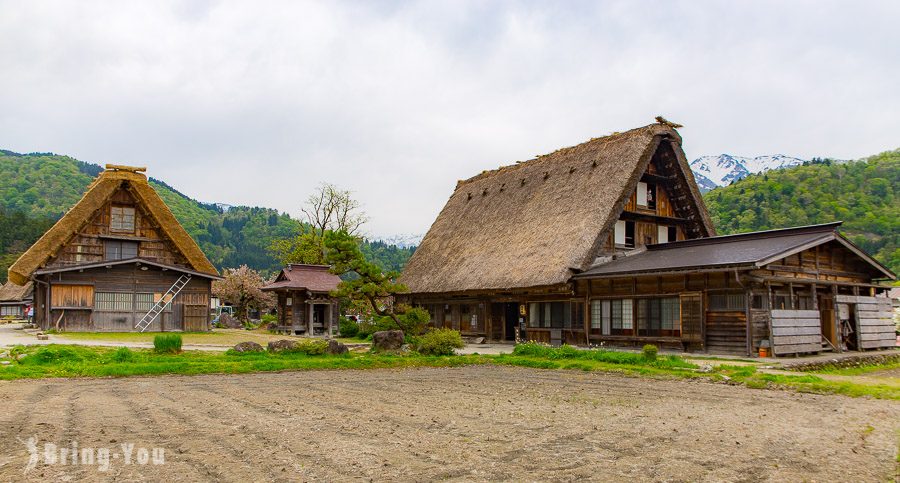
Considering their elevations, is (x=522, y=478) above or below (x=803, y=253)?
below

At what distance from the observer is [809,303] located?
22016mm

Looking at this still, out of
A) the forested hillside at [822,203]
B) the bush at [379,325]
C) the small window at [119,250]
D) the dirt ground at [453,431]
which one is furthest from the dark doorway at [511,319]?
the forested hillside at [822,203]

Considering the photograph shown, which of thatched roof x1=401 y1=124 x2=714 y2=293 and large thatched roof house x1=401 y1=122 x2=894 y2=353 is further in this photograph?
thatched roof x1=401 y1=124 x2=714 y2=293

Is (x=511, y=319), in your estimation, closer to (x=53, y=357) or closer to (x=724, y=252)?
(x=724, y=252)

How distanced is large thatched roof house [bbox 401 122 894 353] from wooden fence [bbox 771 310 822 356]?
0.10m

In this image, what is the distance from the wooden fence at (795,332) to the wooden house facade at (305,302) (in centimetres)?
2225

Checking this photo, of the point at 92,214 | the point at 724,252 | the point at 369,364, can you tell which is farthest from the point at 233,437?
the point at 92,214

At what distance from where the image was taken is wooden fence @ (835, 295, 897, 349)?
76.1ft

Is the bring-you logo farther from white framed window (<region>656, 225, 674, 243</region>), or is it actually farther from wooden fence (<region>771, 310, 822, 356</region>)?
white framed window (<region>656, 225, 674, 243</region>)

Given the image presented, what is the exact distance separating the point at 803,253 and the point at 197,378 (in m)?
19.3

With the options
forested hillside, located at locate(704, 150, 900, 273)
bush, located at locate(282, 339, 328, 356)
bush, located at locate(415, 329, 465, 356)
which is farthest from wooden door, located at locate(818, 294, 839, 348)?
forested hillside, located at locate(704, 150, 900, 273)

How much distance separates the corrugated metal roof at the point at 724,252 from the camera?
19.8 metres

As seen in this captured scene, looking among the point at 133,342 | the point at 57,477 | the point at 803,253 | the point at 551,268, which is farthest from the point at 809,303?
the point at 133,342

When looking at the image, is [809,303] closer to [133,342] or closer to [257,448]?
[257,448]
